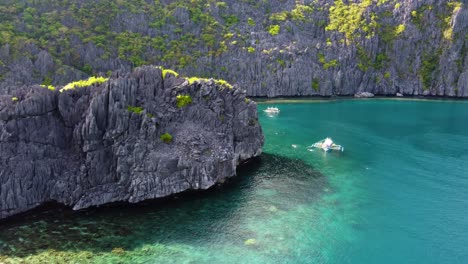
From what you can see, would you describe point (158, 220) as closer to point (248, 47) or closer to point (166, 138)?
point (166, 138)

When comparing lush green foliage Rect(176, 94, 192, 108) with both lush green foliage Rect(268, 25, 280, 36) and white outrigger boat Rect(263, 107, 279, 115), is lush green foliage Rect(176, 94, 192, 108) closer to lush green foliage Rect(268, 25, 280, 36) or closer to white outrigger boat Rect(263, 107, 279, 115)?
white outrigger boat Rect(263, 107, 279, 115)

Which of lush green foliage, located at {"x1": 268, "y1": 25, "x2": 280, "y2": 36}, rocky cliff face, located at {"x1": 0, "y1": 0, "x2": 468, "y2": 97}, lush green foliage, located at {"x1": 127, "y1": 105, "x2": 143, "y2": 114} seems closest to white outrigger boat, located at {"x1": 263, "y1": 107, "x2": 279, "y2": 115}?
rocky cliff face, located at {"x1": 0, "y1": 0, "x2": 468, "y2": 97}

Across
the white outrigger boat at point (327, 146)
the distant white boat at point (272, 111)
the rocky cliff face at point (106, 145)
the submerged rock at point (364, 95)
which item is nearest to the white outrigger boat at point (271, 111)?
the distant white boat at point (272, 111)

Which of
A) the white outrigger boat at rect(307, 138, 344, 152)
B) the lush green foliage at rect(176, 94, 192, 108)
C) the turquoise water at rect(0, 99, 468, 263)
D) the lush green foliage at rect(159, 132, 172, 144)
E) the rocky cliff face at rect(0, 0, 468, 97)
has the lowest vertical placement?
the turquoise water at rect(0, 99, 468, 263)

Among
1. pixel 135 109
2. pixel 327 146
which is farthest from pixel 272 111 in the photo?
pixel 135 109

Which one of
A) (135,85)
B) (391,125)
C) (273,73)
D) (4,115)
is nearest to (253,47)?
(273,73)

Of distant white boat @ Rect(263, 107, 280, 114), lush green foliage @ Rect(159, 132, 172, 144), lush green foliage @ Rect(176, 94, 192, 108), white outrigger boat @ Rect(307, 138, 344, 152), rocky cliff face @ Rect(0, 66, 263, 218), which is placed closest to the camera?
rocky cliff face @ Rect(0, 66, 263, 218)
